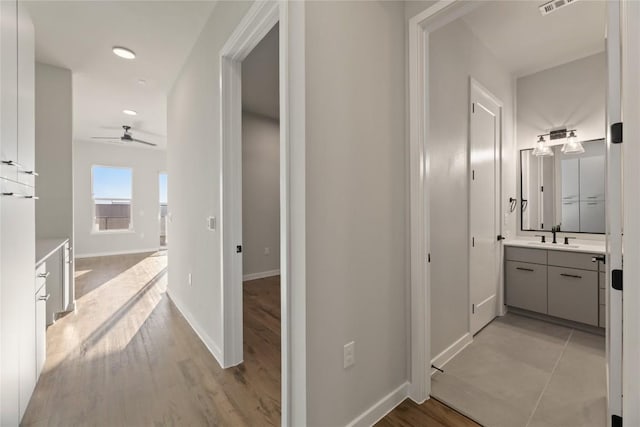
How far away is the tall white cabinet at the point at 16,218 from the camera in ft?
4.17

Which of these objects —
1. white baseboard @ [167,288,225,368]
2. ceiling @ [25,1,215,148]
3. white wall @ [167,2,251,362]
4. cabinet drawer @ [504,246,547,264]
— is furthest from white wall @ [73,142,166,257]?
cabinet drawer @ [504,246,547,264]

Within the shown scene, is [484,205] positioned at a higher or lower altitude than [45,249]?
higher

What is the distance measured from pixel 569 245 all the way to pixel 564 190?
2.12ft

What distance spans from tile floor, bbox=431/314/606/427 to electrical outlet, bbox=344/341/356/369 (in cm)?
76

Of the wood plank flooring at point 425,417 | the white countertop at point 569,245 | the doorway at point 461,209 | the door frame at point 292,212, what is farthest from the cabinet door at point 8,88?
the white countertop at point 569,245

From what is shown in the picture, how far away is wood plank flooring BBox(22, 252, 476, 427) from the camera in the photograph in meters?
1.57

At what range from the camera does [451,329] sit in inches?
87.2

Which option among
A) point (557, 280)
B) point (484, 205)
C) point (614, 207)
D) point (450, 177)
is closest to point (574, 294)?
point (557, 280)

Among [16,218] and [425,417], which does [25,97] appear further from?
[425,417]

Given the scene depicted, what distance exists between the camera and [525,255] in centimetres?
300

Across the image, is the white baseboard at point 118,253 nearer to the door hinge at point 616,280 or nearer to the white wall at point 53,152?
the white wall at point 53,152

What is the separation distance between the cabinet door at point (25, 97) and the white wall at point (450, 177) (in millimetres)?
2492

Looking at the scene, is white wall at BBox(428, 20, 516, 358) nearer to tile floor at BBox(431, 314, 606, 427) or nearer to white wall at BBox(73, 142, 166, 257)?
tile floor at BBox(431, 314, 606, 427)

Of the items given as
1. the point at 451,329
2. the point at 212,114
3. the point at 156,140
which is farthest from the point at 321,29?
the point at 156,140
